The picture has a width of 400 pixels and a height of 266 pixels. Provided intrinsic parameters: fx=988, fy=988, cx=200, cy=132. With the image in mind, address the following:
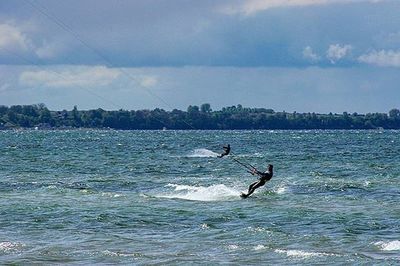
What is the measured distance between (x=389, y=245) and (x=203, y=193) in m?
17.6

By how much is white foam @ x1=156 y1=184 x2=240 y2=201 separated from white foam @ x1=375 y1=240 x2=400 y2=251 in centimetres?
1429

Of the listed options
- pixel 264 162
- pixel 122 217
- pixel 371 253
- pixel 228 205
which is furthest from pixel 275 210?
pixel 264 162

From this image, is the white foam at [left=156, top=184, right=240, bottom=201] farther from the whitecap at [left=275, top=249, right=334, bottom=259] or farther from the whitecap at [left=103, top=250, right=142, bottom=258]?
the whitecap at [left=103, top=250, right=142, bottom=258]

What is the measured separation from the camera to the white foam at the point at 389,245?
2667 centimetres

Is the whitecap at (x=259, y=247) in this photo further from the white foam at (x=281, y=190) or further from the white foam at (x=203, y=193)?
the white foam at (x=281, y=190)

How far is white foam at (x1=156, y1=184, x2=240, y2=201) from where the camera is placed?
1658 inches

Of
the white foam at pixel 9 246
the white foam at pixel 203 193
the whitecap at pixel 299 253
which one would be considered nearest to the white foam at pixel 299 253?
the whitecap at pixel 299 253

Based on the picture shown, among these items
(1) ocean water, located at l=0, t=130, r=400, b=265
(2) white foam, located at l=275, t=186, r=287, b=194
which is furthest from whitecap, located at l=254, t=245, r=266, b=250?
(2) white foam, located at l=275, t=186, r=287, b=194

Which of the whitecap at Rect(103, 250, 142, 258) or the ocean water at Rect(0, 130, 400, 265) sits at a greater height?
the ocean water at Rect(0, 130, 400, 265)

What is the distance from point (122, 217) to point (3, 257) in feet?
28.8

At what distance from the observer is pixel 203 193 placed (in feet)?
144

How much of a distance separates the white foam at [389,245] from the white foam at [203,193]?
14.3 meters

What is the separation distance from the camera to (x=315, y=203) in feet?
128

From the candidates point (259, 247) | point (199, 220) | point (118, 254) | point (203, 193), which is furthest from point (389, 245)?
point (203, 193)
